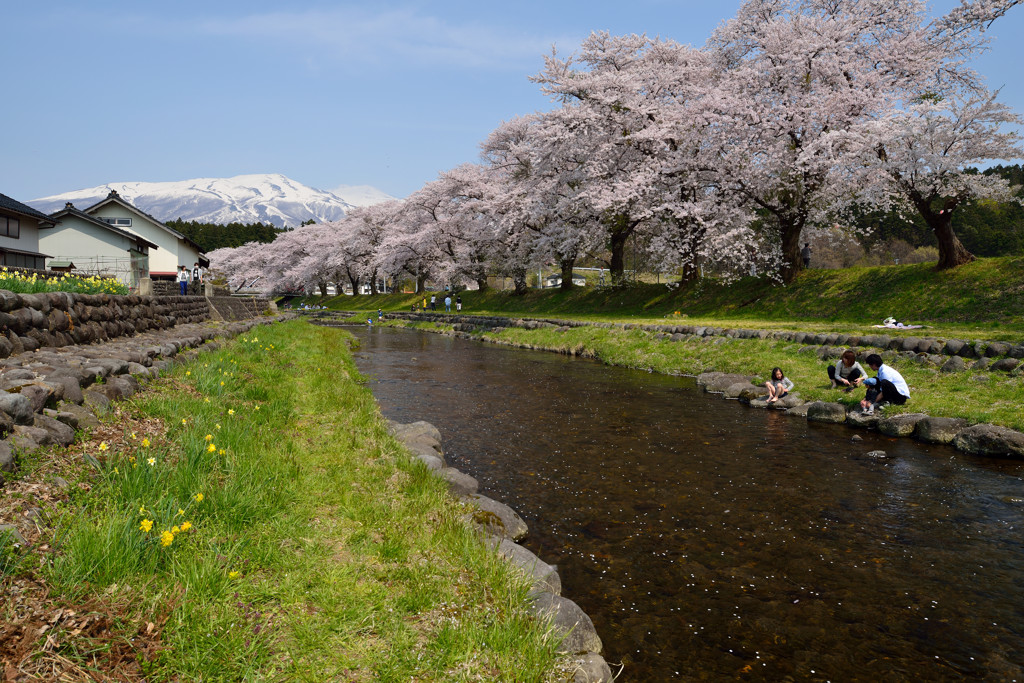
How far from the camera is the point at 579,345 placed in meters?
25.9

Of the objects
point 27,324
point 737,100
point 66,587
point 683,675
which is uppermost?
point 737,100

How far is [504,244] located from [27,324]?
39.5 m

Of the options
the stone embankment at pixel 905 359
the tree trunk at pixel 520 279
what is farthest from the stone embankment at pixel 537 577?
the tree trunk at pixel 520 279

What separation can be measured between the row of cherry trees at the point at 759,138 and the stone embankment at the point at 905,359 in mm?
8656

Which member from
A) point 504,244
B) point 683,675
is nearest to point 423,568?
point 683,675

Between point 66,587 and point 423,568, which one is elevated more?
point 66,587

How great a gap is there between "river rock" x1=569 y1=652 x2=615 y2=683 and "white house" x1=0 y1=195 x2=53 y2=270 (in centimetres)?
4011

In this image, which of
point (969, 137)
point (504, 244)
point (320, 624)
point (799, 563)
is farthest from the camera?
point (504, 244)

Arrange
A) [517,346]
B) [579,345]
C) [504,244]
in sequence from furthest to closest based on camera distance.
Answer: [504,244] < [517,346] < [579,345]

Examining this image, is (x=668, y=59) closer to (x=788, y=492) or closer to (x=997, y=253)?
(x=997, y=253)

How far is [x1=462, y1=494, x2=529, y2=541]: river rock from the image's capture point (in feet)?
20.7

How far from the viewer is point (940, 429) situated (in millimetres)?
10789

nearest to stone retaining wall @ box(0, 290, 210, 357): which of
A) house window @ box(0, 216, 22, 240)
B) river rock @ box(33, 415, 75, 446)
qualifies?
river rock @ box(33, 415, 75, 446)

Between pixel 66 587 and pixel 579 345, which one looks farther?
pixel 579 345
